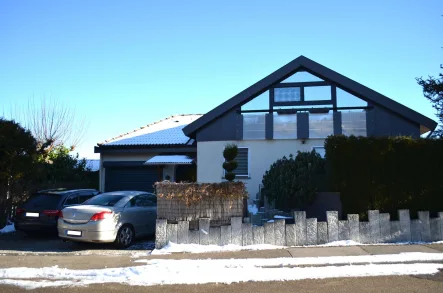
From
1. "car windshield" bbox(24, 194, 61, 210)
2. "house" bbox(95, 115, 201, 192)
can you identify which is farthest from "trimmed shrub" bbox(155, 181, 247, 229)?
"house" bbox(95, 115, 201, 192)

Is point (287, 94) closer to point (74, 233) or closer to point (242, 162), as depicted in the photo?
point (242, 162)

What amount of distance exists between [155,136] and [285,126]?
23.5ft

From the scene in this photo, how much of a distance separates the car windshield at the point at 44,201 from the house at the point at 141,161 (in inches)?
276

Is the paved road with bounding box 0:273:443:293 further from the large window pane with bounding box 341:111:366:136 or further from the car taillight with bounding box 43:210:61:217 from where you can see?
the large window pane with bounding box 341:111:366:136

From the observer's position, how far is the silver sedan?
32.4ft

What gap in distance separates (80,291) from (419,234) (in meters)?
7.88

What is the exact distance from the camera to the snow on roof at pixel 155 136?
19.5 meters

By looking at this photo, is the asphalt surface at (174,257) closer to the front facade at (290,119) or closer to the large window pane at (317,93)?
the front facade at (290,119)

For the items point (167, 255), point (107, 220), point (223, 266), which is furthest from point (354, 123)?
point (107, 220)

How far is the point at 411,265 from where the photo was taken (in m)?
7.53

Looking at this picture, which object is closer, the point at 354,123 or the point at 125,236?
the point at 125,236

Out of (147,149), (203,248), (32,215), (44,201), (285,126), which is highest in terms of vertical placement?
(285,126)

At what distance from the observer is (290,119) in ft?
52.7

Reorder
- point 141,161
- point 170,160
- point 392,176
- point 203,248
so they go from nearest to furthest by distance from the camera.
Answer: point 203,248 → point 392,176 → point 170,160 → point 141,161
